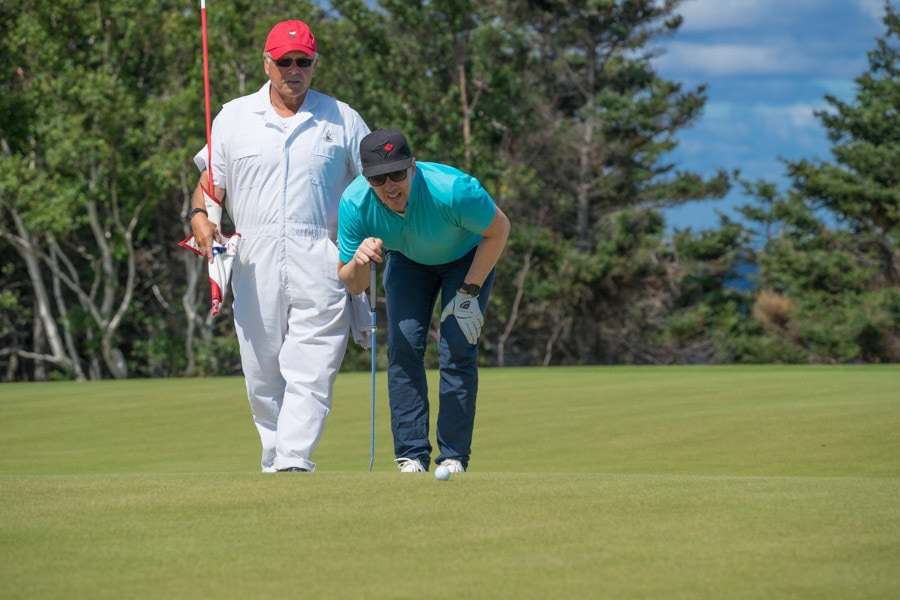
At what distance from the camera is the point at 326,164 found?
6.18 meters

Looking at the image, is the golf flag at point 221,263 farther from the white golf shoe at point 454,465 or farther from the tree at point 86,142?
the tree at point 86,142

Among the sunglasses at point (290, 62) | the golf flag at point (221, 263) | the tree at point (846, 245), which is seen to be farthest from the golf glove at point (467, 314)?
the tree at point (846, 245)

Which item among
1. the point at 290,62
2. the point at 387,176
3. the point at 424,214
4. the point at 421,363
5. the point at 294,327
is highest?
the point at 290,62

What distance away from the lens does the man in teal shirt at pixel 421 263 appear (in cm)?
552

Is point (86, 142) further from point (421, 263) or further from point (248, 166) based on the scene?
point (421, 263)

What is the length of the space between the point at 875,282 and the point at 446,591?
32.2m

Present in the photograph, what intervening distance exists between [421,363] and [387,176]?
3.92 feet

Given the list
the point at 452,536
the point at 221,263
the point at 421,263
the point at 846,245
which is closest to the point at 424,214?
the point at 421,263

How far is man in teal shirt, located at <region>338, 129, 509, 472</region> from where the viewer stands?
5.52m

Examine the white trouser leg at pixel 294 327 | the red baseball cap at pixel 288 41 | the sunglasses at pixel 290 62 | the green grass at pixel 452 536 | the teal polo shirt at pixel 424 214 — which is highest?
the red baseball cap at pixel 288 41

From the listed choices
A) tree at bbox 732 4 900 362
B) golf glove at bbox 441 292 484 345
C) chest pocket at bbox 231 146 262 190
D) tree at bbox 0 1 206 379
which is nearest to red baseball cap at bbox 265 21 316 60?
chest pocket at bbox 231 146 262 190

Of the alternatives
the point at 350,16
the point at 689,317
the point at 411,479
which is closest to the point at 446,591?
the point at 411,479

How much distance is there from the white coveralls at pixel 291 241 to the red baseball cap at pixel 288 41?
260 millimetres

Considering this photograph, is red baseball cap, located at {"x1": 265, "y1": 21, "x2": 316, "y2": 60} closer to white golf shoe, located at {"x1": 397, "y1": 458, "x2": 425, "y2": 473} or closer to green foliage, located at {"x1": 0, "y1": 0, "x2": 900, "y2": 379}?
white golf shoe, located at {"x1": 397, "y1": 458, "x2": 425, "y2": 473}
